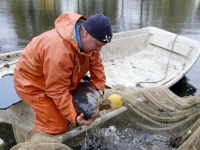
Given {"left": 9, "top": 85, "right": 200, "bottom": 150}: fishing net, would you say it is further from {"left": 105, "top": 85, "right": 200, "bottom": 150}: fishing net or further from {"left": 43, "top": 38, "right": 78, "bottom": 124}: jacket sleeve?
{"left": 43, "top": 38, "right": 78, "bottom": 124}: jacket sleeve

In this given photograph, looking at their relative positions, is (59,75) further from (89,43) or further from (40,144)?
(40,144)

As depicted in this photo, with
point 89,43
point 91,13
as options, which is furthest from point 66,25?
point 91,13

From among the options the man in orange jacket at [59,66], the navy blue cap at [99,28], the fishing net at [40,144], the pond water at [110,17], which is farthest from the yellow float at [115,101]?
the pond water at [110,17]

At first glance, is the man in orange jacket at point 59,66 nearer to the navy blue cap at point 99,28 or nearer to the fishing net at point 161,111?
the navy blue cap at point 99,28

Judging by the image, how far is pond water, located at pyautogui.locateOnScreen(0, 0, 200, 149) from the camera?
33.9ft

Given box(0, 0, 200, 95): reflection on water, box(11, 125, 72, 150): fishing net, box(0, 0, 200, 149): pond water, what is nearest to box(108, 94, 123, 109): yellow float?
box(11, 125, 72, 150): fishing net

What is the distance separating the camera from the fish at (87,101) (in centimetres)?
332

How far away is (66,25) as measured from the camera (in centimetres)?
315

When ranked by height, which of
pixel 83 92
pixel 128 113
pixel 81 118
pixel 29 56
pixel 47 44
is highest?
pixel 47 44

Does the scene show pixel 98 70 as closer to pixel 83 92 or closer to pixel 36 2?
pixel 83 92

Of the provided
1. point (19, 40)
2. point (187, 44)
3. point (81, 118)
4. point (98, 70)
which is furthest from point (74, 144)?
point (19, 40)

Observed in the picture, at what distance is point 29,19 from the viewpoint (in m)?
15.1

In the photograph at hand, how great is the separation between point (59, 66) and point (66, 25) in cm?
56

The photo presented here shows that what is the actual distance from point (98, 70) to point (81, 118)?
1007 mm
